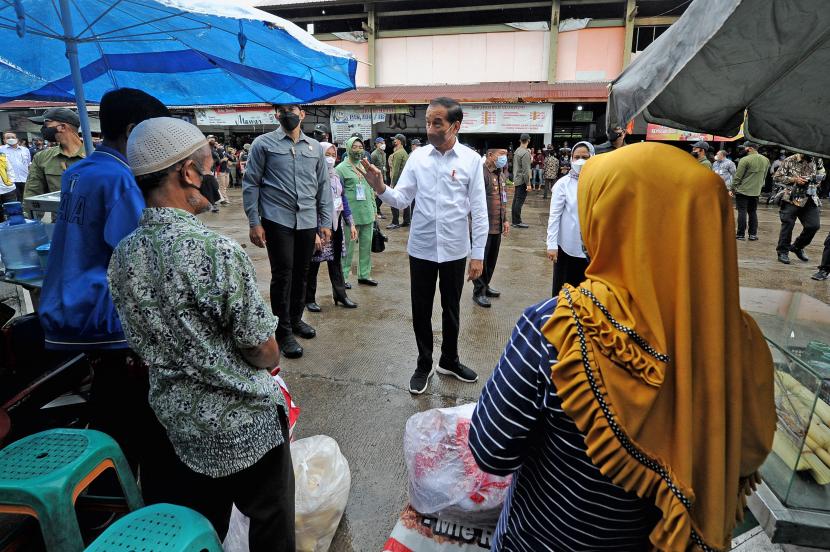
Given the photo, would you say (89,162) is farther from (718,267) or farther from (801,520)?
(801,520)

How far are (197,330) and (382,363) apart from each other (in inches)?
101

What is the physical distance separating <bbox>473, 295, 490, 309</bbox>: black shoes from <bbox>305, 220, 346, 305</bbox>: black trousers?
4.95 ft

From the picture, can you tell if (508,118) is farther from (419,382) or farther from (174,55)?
(419,382)

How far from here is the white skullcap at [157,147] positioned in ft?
4.25

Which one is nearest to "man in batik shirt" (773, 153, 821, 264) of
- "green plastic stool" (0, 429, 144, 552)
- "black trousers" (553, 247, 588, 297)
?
"black trousers" (553, 247, 588, 297)

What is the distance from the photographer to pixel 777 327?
2.10 m

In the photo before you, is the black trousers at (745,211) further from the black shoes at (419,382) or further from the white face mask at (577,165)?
the black shoes at (419,382)

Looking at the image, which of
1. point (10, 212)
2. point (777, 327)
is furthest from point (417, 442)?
point (10, 212)

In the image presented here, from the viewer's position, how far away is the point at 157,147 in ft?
4.25

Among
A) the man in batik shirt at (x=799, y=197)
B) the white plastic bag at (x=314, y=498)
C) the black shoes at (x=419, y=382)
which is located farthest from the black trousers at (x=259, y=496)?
the man in batik shirt at (x=799, y=197)

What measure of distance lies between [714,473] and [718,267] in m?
0.40

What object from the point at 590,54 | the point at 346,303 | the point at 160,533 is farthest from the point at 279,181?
the point at 590,54

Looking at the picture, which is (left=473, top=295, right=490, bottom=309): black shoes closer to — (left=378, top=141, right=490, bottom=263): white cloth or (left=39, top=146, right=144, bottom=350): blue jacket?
(left=378, top=141, right=490, bottom=263): white cloth

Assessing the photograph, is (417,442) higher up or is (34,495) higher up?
(34,495)
